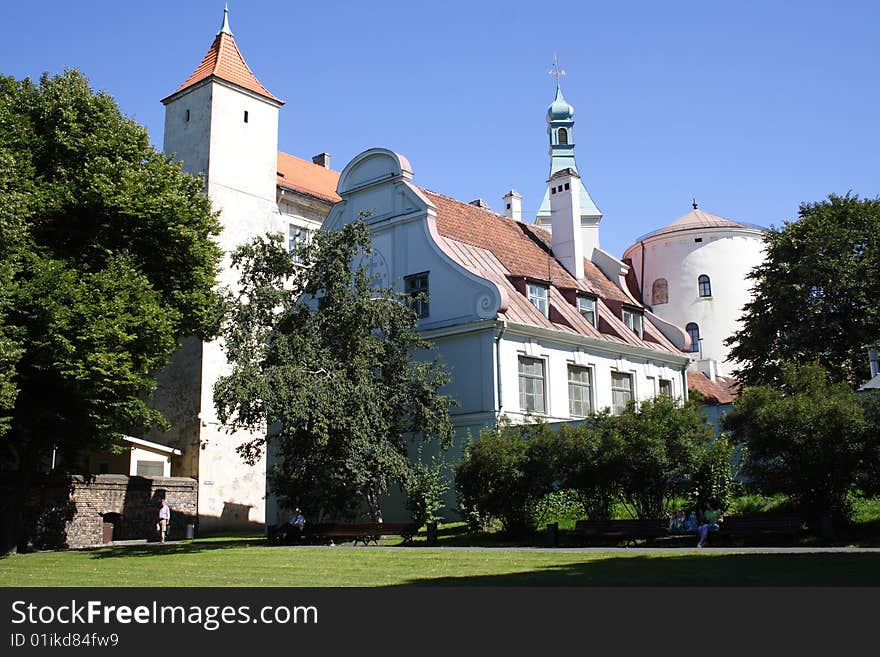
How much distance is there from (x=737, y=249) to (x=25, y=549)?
4122 cm

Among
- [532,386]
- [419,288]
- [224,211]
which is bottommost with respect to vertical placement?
[532,386]

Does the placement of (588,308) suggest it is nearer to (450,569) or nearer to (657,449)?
(657,449)

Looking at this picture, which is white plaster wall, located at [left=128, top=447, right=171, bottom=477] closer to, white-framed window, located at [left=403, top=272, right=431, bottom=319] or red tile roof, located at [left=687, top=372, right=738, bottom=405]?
white-framed window, located at [left=403, top=272, right=431, bottom=319]

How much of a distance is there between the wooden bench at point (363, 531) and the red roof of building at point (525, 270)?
30.2 ft

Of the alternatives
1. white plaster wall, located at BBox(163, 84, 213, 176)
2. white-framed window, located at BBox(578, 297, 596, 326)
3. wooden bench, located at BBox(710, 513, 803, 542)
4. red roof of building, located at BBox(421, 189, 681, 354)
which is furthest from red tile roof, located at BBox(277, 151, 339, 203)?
wooden bench, located at BBox(710, 513, 803, 542)

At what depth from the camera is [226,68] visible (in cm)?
4612

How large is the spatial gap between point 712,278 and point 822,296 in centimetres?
1562

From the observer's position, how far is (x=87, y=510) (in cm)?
3281

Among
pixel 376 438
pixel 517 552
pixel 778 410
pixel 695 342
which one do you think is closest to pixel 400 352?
pixel 376 438

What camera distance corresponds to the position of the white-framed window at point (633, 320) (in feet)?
126

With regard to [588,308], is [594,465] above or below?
below

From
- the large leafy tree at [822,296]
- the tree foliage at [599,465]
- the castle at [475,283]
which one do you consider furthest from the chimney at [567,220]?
the tree foliage at [599,465]

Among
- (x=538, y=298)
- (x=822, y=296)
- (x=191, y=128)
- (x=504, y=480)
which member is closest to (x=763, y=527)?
(x=504, y=480)

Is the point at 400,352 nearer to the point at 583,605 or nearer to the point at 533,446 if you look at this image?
the point at 533,446
